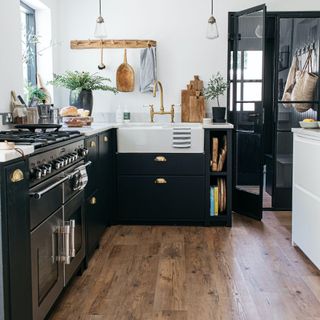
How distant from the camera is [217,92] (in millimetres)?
4770

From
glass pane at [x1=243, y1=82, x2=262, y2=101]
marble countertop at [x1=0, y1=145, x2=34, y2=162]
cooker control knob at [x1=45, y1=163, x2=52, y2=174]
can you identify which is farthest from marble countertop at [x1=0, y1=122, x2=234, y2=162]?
glass pane at [x1=243, y1=82, x2=262, y2=101]

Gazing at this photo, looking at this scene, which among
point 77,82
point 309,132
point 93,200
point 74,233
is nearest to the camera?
point 74,233

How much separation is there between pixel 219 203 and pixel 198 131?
642mm

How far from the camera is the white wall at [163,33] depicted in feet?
15.8

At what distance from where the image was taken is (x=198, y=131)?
4199mm

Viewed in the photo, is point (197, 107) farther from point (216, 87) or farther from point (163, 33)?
point (163, 33)

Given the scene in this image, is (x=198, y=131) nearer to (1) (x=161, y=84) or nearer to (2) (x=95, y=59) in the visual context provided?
(1) (x=161, y=84)

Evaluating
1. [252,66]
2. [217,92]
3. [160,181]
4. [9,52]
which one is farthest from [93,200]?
[252,66]

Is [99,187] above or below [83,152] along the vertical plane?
below

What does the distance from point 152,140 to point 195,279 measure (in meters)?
1.56

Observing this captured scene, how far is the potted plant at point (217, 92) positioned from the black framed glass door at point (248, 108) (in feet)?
0.34

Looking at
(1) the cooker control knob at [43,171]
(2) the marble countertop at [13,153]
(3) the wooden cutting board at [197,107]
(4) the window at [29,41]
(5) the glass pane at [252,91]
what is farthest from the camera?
(3) the wooden cutting board at [197,107]

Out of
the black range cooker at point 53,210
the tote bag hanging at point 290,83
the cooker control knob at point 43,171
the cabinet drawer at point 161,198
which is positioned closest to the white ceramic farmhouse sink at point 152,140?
the cabinet drawer at point 161,198

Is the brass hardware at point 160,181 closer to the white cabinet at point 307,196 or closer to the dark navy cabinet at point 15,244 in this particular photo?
the white cabinet at point 307,196
